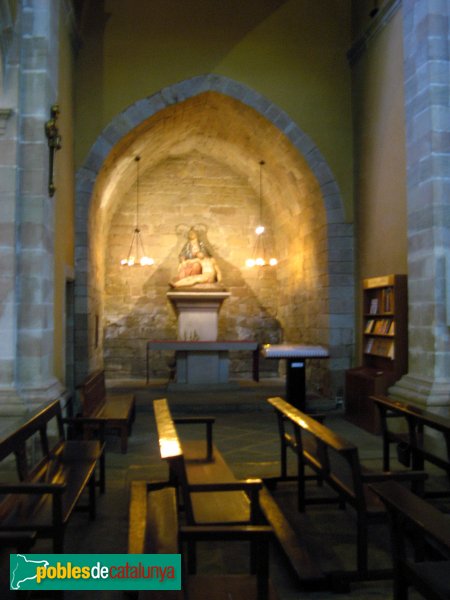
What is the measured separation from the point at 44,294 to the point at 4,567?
3428mm

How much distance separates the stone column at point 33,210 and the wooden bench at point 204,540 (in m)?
2.60

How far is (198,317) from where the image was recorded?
9586 millimetres

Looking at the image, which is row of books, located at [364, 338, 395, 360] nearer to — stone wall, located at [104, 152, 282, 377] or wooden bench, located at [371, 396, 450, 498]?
wooden bench, located at [371, 396, 450, 498]

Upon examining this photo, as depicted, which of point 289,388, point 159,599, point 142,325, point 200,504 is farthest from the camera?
point 142,325

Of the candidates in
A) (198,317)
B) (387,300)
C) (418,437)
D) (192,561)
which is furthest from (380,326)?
(192,561)

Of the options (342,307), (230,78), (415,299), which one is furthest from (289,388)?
(230,78)

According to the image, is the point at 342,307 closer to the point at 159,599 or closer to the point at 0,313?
the point at 0,313

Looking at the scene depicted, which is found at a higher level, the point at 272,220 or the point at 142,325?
the point at 272,220

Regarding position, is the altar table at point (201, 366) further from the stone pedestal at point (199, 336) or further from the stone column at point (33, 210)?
the stone column at point (33, 210)

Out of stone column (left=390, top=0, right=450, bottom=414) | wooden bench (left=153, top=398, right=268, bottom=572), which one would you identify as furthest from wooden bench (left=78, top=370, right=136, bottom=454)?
stone column (left=390, top=0, right=450, bottom=414)

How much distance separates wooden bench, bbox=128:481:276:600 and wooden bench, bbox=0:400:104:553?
1.11 feet

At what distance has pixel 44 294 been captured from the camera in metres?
5.23

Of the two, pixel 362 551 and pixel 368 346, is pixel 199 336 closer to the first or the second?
pixel 368 346

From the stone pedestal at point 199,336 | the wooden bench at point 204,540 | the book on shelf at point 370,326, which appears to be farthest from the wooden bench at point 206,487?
the stone pedestal at point 199,336
